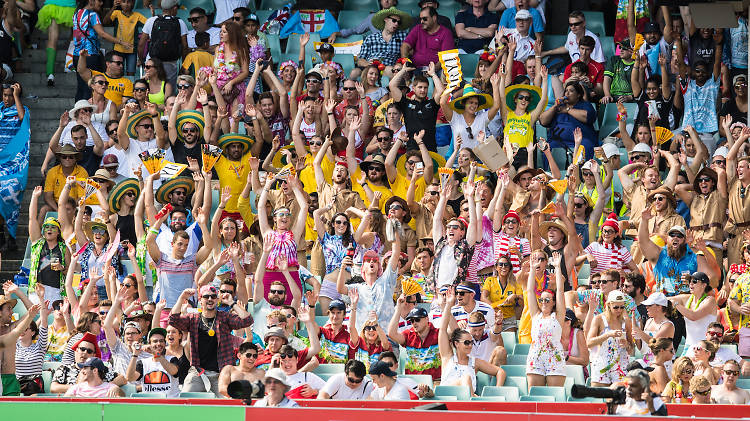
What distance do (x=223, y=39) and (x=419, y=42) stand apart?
7.85 ft

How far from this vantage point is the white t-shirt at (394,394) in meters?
11.4

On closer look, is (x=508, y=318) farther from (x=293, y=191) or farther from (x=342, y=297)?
(x=293, y=191)

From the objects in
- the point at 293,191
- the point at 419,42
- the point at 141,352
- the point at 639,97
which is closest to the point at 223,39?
the point at 419,42

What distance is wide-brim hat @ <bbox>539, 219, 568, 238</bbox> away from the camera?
13992 millimetres

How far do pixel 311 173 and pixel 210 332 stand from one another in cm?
363

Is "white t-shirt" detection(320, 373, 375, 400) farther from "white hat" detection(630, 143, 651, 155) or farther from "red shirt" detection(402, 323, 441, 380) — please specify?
"white hat" detection(630, 143, 651, 155)

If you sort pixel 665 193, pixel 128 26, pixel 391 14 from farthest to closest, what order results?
pixel 128 26, pixel 391 14, pixel 665 193

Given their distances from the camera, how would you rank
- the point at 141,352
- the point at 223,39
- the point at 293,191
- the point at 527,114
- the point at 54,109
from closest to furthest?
the point at 141,352 < the point at 293,191 < the point at 527,114 < the point at 223,39 < the point at 54,109

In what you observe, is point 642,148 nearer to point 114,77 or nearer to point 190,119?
point 190,119

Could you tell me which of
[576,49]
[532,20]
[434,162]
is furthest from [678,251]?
[532,20]

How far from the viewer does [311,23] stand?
20.1 meters

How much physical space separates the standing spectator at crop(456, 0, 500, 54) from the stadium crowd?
0.10 feet

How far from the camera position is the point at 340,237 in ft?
47.3

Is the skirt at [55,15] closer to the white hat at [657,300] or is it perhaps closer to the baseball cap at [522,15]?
the baseball cap at [522,15]
